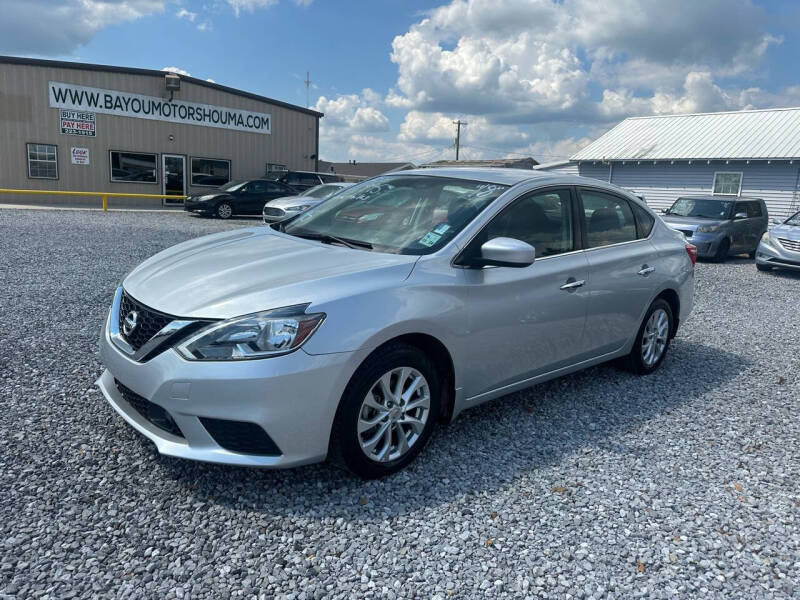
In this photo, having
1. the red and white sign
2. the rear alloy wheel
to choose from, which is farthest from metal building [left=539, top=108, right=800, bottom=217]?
the red and white sign

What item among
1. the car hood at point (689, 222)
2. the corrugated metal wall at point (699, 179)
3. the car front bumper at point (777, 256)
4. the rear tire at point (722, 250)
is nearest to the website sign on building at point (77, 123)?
the car hood at point (689, 222)

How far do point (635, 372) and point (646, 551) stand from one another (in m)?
2.60

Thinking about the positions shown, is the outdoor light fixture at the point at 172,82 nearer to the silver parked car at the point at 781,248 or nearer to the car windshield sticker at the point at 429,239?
the silver parked car at the point at 781,248

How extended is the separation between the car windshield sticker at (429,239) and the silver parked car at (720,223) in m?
12.1

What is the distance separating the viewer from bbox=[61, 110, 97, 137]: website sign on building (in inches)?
882

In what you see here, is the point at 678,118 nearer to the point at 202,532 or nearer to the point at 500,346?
the point at 500,346

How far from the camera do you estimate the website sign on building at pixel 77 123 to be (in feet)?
73.5

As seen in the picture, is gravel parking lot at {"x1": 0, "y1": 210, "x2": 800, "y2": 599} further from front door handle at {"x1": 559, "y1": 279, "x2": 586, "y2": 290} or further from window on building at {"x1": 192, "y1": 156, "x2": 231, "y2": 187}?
window on building at {"x1": 192, "y1": 156, "x2": 231, "y2": 187}

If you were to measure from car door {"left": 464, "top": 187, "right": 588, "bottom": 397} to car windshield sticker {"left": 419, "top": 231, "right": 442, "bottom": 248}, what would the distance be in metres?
0.20

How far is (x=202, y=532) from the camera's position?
276 centimetres

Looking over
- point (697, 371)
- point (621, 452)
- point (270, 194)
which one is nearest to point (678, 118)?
point (270, 194)

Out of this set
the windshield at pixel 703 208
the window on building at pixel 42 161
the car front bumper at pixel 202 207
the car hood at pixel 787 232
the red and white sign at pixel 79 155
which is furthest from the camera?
the red and white sign at pixel 79 155

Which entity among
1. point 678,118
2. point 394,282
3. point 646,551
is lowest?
point 646,551

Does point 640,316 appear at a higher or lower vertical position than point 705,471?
higher
